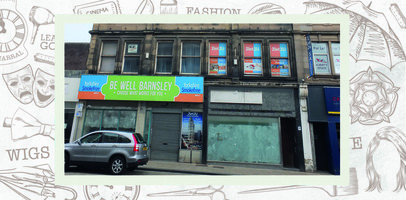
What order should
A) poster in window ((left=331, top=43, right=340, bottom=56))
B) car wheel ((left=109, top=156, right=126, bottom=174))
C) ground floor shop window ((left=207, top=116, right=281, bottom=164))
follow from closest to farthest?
car wheel ((left=109, top=156, right=126, bottom=174)), ground floor shop window ((left=207, top=116, right=281, bottom=164)), poster in window ((left=331, top=43, right=340, bottom=56))

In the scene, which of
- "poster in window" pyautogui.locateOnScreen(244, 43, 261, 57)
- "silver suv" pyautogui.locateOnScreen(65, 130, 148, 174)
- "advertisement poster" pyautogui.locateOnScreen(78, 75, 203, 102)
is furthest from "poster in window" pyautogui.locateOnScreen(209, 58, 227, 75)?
"silver suv" pyautogui.locateOnScreen(65, 130, 148, 174)

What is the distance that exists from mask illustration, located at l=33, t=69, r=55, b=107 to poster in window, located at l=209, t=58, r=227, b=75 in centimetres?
600

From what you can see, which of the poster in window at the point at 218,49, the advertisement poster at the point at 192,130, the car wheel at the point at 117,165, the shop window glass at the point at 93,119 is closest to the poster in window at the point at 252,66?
the poster in window at the point at 218,49

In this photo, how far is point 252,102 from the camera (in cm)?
751

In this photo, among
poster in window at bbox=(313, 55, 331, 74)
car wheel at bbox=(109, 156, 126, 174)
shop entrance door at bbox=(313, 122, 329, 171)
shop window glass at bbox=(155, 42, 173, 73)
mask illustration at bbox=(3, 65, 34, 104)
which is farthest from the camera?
shop window glass at bbox=(155, 42, 173, 73)

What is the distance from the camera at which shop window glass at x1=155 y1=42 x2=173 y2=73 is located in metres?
8.27

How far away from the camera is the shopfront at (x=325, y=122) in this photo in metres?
6.78

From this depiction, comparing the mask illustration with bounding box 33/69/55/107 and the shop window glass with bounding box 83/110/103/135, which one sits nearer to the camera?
the mask illustration with bounding box 33/69/55/107

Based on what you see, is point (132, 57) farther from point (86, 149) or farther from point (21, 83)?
point (21, 83)

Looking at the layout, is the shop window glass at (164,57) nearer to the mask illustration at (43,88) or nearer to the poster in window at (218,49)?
the poster in window at (218,49)

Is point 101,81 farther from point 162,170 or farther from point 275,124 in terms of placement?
point 275,124

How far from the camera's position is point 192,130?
7621mm

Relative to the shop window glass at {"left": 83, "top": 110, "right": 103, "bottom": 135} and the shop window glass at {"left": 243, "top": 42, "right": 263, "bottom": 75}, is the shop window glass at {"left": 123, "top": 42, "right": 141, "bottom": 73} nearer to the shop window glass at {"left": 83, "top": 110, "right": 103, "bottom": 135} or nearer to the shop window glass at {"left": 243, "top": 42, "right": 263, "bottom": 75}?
the shop window glass at {"left": 83, "top": 110, "right": 103, "bottom": 135}

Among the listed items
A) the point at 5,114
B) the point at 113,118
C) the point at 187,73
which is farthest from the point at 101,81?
the point at 5,114
